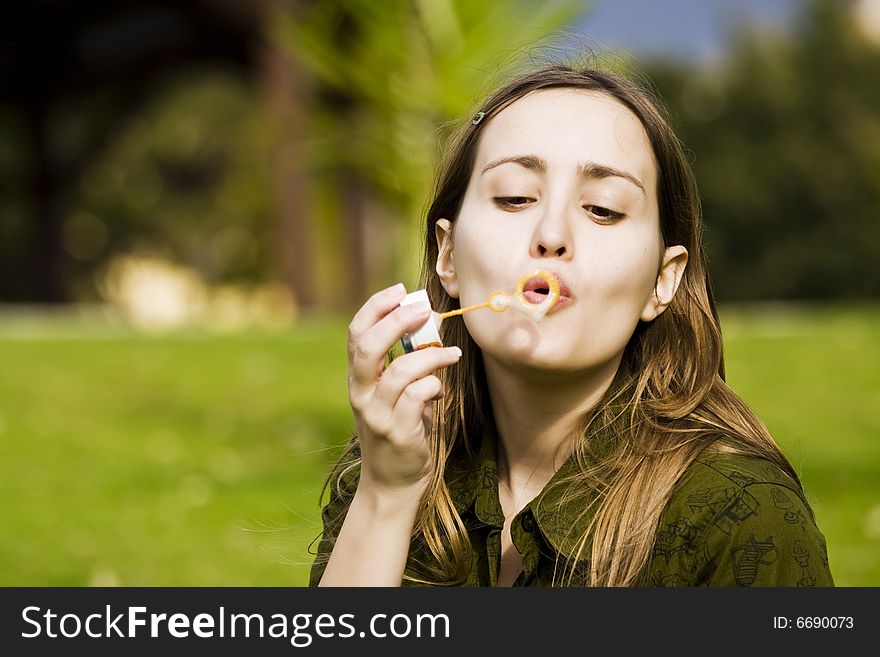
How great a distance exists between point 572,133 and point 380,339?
1.82ft

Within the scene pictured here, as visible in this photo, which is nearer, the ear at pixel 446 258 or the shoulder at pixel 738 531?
the shoulder at pixel 738 531

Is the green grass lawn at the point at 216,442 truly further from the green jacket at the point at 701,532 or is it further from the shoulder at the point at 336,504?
the green jacket at the point at 701,532

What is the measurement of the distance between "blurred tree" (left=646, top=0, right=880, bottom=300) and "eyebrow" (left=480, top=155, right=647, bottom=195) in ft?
99.5

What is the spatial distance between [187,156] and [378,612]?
35.0m

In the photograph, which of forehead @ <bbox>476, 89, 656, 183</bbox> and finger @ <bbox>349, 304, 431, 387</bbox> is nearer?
finger @ <bbox>349, 304, 431, 387</bbox>

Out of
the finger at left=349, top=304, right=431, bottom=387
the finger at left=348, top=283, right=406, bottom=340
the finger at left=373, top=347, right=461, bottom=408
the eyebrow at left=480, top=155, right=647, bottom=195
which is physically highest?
the eyebrow at left=480, top=155, right=647, bottom=195

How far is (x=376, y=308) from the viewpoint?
193 cm

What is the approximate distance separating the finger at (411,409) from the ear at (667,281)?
20.6 inches

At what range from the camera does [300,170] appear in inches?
475

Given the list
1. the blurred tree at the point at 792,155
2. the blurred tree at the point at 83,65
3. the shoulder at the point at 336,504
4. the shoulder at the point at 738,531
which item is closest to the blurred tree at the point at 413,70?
the shoulder at the point at 336,504

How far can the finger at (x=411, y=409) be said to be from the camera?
6.24ft

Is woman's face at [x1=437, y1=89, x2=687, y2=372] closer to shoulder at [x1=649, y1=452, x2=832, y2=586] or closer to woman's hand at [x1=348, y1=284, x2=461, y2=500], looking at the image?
woman's hand at [x1=348, y1=284, x2=461, y2=500]

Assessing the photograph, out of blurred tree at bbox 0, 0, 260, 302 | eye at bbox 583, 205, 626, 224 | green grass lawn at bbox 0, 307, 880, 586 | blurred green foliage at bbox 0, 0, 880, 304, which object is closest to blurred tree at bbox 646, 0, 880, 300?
blurred green foliage at bbox 0, 0, 880, 304

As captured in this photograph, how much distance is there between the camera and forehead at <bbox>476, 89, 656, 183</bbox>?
6.87ft
